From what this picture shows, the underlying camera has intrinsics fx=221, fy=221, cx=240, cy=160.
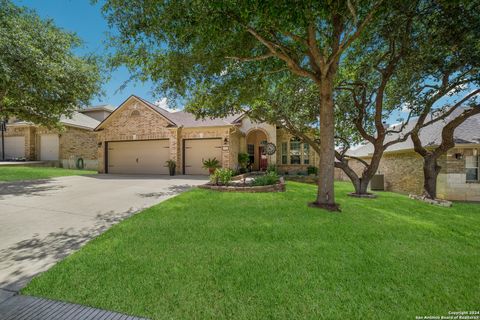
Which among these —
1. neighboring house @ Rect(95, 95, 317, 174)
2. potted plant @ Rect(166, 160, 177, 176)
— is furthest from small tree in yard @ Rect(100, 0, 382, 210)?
potted plant @ Rect(166, 160, 177, 176)

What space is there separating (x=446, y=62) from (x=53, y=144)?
29.3 metres

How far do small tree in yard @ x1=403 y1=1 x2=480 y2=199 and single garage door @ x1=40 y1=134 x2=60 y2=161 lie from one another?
27.9 meters

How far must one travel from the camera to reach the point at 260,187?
8977 millimetres

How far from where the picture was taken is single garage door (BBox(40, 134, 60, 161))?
70.7 ft

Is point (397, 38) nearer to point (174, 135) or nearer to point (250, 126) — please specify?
point (250, 126)

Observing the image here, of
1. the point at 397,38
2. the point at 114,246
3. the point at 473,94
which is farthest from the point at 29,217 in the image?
the point at 473,94

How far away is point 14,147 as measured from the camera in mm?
21953

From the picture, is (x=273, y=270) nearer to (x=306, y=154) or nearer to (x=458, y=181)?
(x=458, y=181)

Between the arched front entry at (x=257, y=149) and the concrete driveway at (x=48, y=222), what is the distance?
1137 centimetres

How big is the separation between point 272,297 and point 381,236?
299 centimetres

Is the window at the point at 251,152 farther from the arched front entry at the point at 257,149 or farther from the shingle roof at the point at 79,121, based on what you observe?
the shingle roof at the point at 79,121

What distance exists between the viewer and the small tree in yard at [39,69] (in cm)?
835

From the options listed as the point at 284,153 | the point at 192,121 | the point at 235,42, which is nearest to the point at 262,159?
the point at 284,153

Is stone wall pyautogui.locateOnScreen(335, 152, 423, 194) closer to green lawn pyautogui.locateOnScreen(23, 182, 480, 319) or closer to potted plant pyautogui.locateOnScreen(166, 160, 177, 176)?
green lawn pyautogui.locateOnScreen(23, 182, 480, 319)
